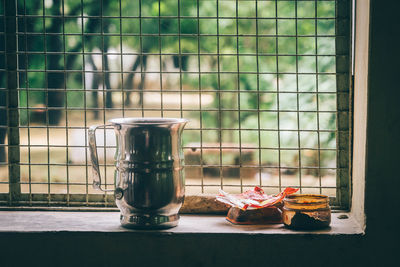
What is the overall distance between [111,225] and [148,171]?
366mm

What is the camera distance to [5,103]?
2365 mm

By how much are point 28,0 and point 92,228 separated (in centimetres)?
127

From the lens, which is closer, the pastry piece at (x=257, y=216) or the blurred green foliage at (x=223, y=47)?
the pastry piece at (x=257, y=216)

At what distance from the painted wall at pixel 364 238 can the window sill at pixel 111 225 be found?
0.03 meters

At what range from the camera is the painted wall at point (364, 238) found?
1901mm

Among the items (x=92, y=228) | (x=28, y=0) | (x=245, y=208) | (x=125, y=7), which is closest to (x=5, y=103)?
(x=28, y=0)

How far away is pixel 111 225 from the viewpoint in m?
2.10

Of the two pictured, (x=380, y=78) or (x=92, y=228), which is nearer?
(x=380, y=78)

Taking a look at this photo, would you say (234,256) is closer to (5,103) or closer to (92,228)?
(92,228)

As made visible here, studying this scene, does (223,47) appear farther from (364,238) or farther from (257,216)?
(364,238)

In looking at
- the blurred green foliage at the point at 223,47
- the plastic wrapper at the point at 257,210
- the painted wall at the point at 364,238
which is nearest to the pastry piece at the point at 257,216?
the plastic wrapper at the point at 257,210

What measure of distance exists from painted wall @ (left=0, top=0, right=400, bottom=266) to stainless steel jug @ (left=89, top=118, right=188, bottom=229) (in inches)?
4.0

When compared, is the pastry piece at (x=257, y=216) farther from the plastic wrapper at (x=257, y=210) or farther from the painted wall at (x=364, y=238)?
the painted wall at (x=364, y=238)

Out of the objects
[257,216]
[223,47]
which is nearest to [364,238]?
[257,216]
